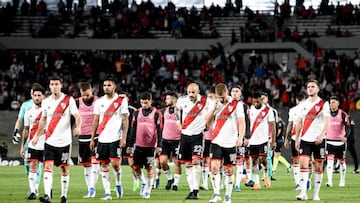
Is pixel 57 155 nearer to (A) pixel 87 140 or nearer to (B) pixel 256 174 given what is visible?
(A) pixel 87 140

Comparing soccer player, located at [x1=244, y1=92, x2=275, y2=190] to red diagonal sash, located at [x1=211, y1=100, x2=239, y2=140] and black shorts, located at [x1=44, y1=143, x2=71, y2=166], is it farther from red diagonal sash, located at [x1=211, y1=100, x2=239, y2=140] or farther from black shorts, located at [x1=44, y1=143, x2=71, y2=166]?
black shorts, located at [x1=44, y1=143, x2=71, y2=166]

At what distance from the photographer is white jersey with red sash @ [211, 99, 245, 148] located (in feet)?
64.1

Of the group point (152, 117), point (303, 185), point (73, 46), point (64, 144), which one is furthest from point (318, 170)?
point (73, 46)

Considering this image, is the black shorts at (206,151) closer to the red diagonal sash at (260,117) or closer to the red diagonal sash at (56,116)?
the red diagonal sash at (260,117)

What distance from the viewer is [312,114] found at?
68.4 feet

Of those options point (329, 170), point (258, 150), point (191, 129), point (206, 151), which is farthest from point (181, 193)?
point (329, 170)

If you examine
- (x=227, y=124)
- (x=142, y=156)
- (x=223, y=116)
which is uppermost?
(x=223, y=116)

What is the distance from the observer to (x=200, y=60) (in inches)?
2098

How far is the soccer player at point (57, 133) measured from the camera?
18.9 meters

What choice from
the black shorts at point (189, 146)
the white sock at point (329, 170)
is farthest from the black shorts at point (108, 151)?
the white sock at point (329, 170)

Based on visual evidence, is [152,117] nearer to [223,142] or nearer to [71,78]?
[223,142]

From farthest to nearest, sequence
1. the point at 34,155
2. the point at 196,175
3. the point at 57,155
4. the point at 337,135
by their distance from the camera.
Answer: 1. the point at 337,135
2. the point at 196,175
3. the point at 34,155
4. the point at 57,155

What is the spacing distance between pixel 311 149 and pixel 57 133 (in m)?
5.73

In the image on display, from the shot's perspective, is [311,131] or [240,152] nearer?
[311,131]
